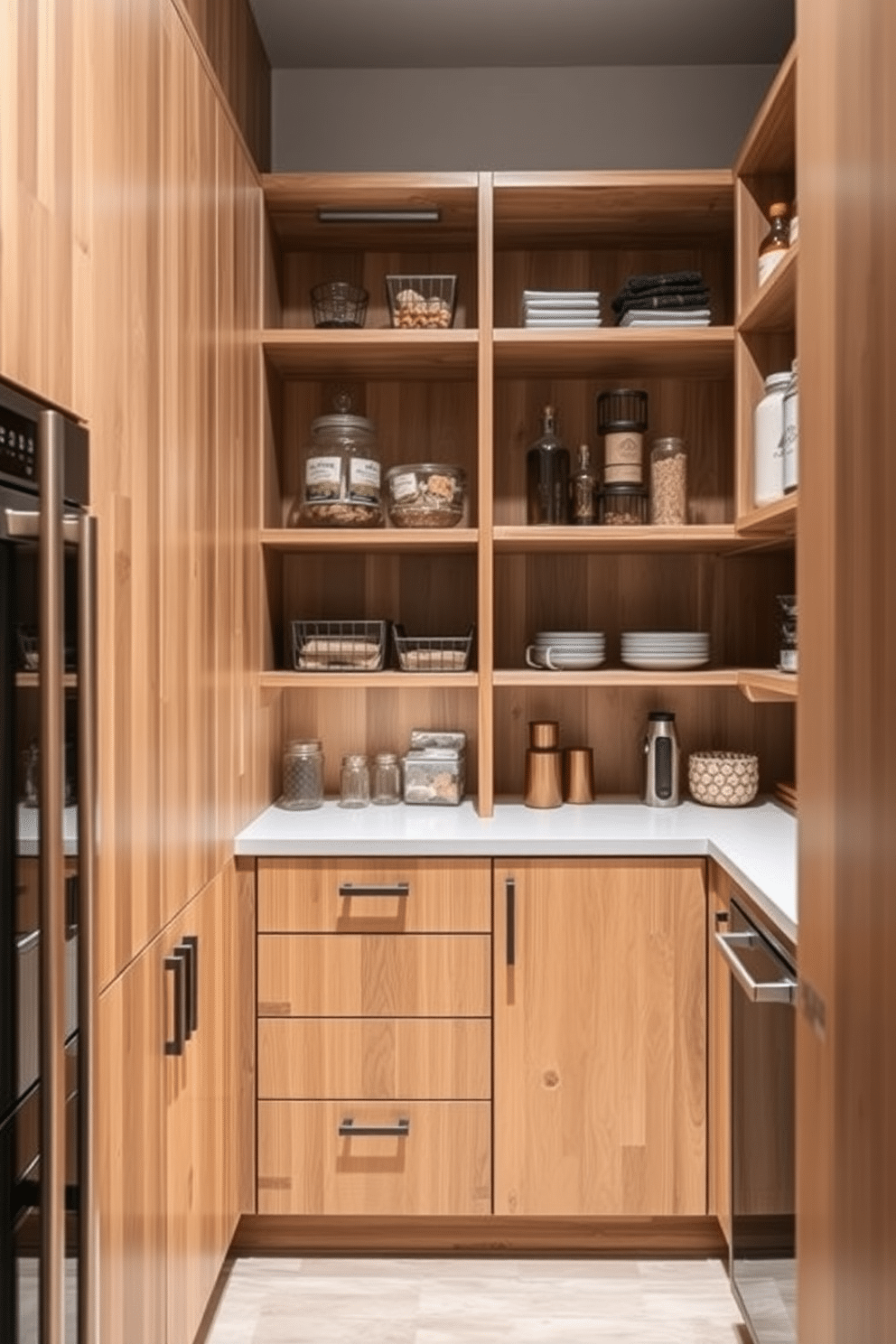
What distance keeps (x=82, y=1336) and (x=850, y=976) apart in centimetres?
85

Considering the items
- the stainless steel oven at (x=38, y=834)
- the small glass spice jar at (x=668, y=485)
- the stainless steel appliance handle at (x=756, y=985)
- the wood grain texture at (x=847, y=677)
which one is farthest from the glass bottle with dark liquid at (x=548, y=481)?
the stainless steel oven at (x=38, y=834)

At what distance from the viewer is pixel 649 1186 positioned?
2240mm

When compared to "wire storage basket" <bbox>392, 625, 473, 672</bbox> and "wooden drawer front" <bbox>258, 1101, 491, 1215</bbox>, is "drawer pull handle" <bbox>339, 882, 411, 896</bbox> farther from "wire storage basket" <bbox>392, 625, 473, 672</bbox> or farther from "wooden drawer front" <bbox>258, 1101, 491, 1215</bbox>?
"wire storage basket" <bbox>392, 625, 473, 672</bbox>

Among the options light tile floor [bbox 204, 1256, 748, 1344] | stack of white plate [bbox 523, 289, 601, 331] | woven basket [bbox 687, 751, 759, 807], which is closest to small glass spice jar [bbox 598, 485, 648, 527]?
stack of white plate [bbox 523, 289, 601, 331]

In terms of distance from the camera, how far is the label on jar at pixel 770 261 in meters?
2.21

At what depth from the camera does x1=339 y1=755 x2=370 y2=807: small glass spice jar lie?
2634mm

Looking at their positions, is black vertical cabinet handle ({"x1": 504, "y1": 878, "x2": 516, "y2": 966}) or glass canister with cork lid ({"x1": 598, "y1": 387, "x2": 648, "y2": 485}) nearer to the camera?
black vertical cabinet handle ({"x1": 504, "y1": 878, "x2": 516, "y2": 966})

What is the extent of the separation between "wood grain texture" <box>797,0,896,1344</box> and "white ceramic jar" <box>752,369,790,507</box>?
1.18m

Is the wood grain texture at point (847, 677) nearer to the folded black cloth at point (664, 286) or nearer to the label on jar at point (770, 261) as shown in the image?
the label on jar at point (770, 261)

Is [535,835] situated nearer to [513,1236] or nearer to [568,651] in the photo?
[568,651]

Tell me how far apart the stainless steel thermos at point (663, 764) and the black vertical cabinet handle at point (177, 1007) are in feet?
4.30

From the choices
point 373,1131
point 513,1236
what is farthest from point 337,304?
point 513,1236

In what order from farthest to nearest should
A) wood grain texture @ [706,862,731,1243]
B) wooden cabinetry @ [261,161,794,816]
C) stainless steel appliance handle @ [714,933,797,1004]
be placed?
wooden cabinetry @ [261,161,794,816]
wood grain texture @ [706,862,731,1243]
stainless steel appliance handle @ [714,933,797,1004]

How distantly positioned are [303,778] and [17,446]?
1.66m
